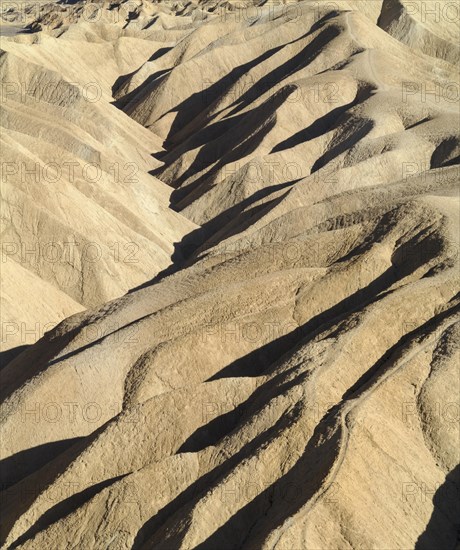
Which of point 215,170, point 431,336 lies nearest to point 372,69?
point 215,170

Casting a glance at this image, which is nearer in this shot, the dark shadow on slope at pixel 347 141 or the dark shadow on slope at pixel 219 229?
the dark shadow on slope at pixel 219 229

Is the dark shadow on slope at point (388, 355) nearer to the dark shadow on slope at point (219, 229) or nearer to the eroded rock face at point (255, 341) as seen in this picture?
the eroded rock face at point (255, 341)

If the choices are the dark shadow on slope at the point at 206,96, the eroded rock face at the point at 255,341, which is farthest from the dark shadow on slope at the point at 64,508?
the dark shadow on slope at the point at 206,96

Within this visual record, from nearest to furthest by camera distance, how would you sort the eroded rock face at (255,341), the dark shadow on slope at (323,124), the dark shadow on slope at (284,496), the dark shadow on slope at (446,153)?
the dark shadow on slope at (284,496) → the eroded rock face at (255,341) → the dark shadow on slope at (446,153) → the dark shadow on slope at (323,124)

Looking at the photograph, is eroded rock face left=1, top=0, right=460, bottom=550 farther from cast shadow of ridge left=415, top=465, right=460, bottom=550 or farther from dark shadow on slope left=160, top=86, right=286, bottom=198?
dark shadow on slope left=160, top=86, right=286, bottom=198

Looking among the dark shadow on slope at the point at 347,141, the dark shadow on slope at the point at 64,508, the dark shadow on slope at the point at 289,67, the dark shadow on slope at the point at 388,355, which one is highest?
the dark shadow on slope at the point at 64,508

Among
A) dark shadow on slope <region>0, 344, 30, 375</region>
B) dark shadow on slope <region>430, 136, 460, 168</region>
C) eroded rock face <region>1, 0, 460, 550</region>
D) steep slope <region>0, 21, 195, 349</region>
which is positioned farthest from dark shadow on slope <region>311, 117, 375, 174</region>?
dark shadow on slope <region>0, 344, 30, 375</region>

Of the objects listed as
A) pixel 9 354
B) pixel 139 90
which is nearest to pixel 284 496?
pixel 9 354

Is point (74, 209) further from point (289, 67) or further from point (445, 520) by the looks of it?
point (289, 67)
